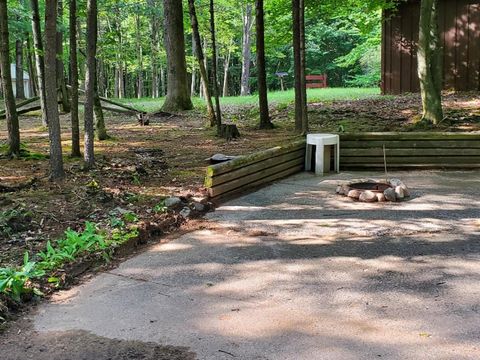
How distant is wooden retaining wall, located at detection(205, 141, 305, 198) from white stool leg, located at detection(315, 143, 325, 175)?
0.31 m

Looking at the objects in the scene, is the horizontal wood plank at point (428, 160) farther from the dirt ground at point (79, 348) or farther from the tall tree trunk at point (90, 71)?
the dirt ground at point (79, 348)

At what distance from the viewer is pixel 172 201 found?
251 inches

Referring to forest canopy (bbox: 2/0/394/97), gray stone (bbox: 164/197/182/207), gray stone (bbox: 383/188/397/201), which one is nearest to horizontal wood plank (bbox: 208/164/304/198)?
gray stone (bbox: 164/197/182/207)

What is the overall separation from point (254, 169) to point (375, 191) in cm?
172

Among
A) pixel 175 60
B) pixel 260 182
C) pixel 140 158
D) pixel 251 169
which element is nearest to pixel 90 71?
pixel 140 158

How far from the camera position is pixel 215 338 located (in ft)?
10.8

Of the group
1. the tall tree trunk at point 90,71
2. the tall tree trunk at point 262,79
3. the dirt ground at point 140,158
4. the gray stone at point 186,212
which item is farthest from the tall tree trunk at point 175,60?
the gray stone at point 186,212

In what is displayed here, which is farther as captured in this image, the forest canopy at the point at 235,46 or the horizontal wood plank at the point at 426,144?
the forest canopy at the point at 235,46

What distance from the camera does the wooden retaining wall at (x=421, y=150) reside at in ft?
30.6

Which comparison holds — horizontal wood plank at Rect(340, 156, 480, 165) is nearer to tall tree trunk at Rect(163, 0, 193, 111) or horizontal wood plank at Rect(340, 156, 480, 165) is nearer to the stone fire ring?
the stone fire ring

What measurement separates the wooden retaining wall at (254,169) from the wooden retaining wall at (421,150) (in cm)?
122

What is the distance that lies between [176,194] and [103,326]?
3.45 metres

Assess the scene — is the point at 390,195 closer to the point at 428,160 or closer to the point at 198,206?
the point at 198,206

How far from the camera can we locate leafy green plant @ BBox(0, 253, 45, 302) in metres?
3.79
